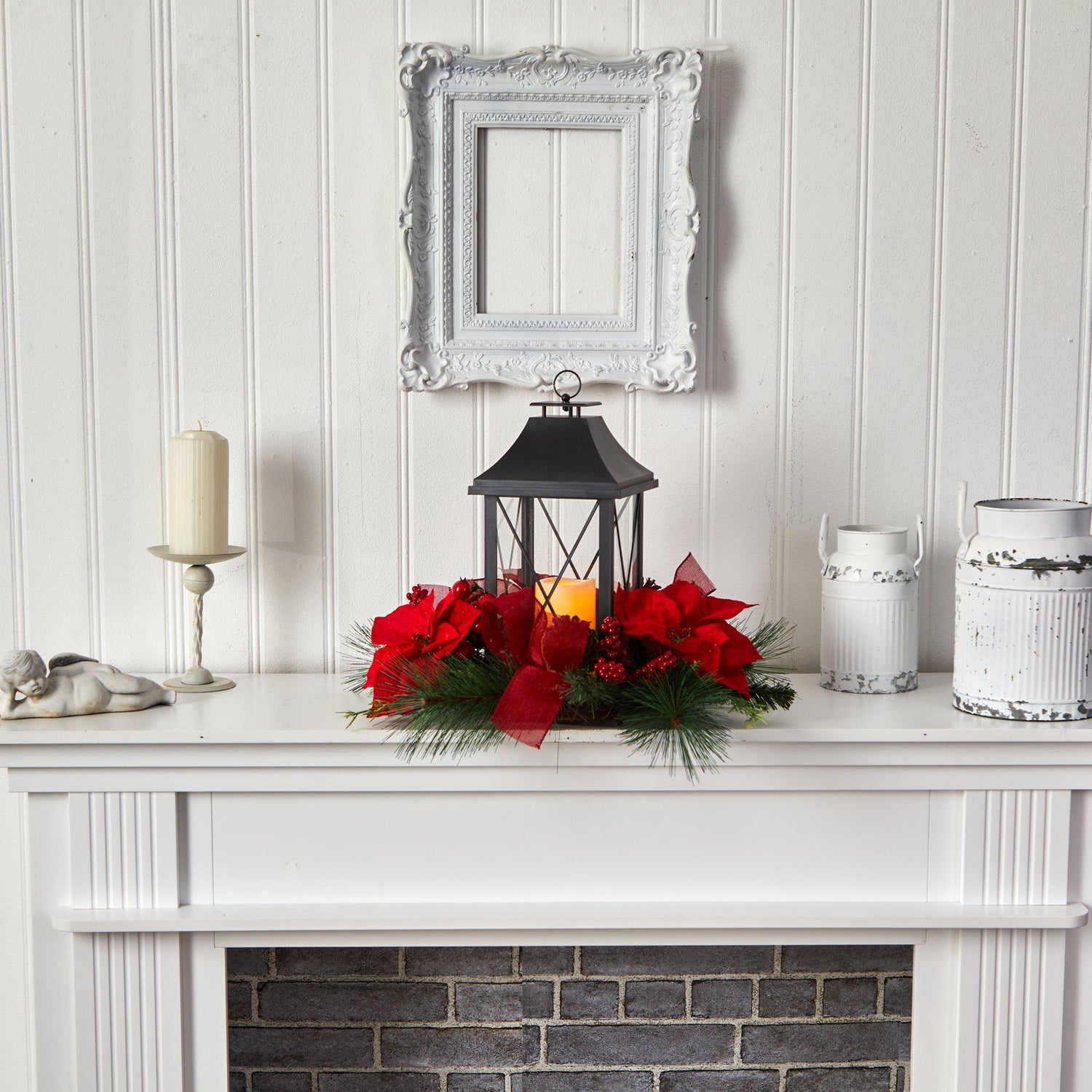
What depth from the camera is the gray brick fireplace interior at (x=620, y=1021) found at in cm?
134

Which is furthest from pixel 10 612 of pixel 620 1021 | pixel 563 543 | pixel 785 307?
pixel 785 307

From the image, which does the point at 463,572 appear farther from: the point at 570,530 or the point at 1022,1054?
the point at 1022,1054

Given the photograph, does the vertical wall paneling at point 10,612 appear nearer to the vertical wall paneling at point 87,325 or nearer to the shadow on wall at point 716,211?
the vertical wall paneling at point 87,325

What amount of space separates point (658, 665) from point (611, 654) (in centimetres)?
5

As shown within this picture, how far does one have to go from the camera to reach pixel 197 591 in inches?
50.5

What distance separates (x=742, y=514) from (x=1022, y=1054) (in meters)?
0.68

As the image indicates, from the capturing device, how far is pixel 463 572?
1.38 meters

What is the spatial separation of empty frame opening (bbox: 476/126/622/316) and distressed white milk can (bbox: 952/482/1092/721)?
1.78ft

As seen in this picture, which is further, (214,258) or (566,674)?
(214,258)

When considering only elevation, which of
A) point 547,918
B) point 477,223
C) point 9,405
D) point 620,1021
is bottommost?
point 620,1021

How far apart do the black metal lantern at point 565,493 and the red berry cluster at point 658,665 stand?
0.07 meters

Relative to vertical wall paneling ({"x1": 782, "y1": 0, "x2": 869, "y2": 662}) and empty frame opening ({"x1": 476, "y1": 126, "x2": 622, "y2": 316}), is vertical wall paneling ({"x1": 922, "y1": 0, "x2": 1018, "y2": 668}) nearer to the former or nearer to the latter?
vertical wall paneling ({"x1": 782, "y1": 0, "x2": 869, "y2": 662})

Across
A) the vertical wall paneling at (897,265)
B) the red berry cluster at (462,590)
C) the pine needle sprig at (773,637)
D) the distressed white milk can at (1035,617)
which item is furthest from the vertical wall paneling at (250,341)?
the distressed white milk can at (1035,617)

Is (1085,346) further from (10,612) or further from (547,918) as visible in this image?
(10,612)
